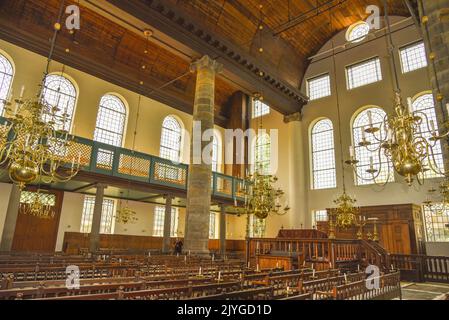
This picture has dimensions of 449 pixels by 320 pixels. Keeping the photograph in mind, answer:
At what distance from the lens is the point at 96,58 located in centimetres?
1527

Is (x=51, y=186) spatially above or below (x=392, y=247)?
above

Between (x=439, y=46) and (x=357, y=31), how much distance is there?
1200 centimetres

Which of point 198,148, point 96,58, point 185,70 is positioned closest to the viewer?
point 198,148

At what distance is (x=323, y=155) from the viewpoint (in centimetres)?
1811

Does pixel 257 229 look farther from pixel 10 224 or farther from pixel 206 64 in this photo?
pixel 10 224

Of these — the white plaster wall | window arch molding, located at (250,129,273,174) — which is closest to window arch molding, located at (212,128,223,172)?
window arch molding, located at (250,129,273,174)

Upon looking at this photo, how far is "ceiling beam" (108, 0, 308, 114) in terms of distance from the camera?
1098cm

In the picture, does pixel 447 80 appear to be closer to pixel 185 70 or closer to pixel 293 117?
pixel 293 117

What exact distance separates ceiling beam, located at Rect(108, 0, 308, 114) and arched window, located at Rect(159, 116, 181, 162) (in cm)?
555

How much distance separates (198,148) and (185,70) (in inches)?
333

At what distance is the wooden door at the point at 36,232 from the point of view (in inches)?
515

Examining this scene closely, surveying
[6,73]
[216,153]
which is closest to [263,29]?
[216,153]

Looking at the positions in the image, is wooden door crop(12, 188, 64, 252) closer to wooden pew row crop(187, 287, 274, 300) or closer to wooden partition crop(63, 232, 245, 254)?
wooden partition crop(63, 232, 245, 254)

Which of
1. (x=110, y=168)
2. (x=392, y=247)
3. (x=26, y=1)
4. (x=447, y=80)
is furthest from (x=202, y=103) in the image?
(x=392, y=247)
